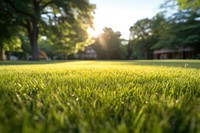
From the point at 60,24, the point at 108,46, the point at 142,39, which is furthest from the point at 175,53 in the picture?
the point at 60,24

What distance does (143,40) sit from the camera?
55812 mm

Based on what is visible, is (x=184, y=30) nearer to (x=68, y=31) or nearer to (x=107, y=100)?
(x=68, y=31)

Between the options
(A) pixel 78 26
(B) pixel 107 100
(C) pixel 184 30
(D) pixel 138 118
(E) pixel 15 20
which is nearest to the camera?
(D) pixel 138 118

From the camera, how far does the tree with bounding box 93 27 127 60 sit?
53219 mm

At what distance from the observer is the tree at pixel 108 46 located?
175 ft

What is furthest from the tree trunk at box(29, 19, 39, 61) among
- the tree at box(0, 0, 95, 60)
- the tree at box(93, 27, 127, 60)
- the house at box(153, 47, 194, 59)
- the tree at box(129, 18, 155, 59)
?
the tree at box(129, 18, 155, 59)

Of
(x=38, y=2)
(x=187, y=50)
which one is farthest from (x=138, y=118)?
(x=187, y=50)

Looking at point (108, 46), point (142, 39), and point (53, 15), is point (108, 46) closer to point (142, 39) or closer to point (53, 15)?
point (142, 39)

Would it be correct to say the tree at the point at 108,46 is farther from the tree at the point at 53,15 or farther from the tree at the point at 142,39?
Result: the tree at the point at 53,15

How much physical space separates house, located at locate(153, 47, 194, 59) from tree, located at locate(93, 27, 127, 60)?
10.1m

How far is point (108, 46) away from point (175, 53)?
17055 millimetres

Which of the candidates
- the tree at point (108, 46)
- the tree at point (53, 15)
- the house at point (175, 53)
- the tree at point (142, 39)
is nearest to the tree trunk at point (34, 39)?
the tree at point (53, 15)

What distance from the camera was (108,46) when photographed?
53219 mm

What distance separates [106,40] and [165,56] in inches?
648
